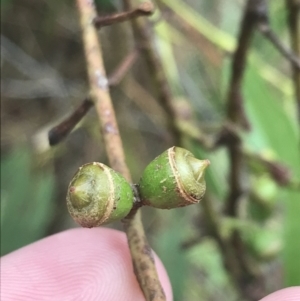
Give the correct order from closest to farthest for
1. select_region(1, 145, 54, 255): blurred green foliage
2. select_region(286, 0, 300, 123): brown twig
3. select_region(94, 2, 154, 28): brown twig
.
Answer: select_region(94, 2, 154, 28): brown twig, select_region(286, 0, 300, 123): brown twig, select_region(1, 145, 54, 255): blurred green foliage

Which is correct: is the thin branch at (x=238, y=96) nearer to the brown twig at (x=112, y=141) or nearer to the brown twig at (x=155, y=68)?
the brown twig at (x=155, y=68)

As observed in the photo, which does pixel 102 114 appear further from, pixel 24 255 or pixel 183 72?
pixel 183 72

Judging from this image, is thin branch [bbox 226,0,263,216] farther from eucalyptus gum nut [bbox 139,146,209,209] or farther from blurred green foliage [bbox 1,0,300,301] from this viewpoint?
eucalyptus gum nut [bbox 139,146,209,209]

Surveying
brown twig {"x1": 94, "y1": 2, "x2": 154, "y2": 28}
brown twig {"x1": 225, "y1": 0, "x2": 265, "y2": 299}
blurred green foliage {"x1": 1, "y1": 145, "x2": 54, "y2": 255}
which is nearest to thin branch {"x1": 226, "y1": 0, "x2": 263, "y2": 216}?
brown twig {"x1": 225, "y1": 0, "x2": 265, "y2": 299}

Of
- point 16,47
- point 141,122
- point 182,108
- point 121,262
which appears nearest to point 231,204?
point 182,108

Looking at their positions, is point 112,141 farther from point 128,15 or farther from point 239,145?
point 239,145

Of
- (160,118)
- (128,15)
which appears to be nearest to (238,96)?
(128,15)
